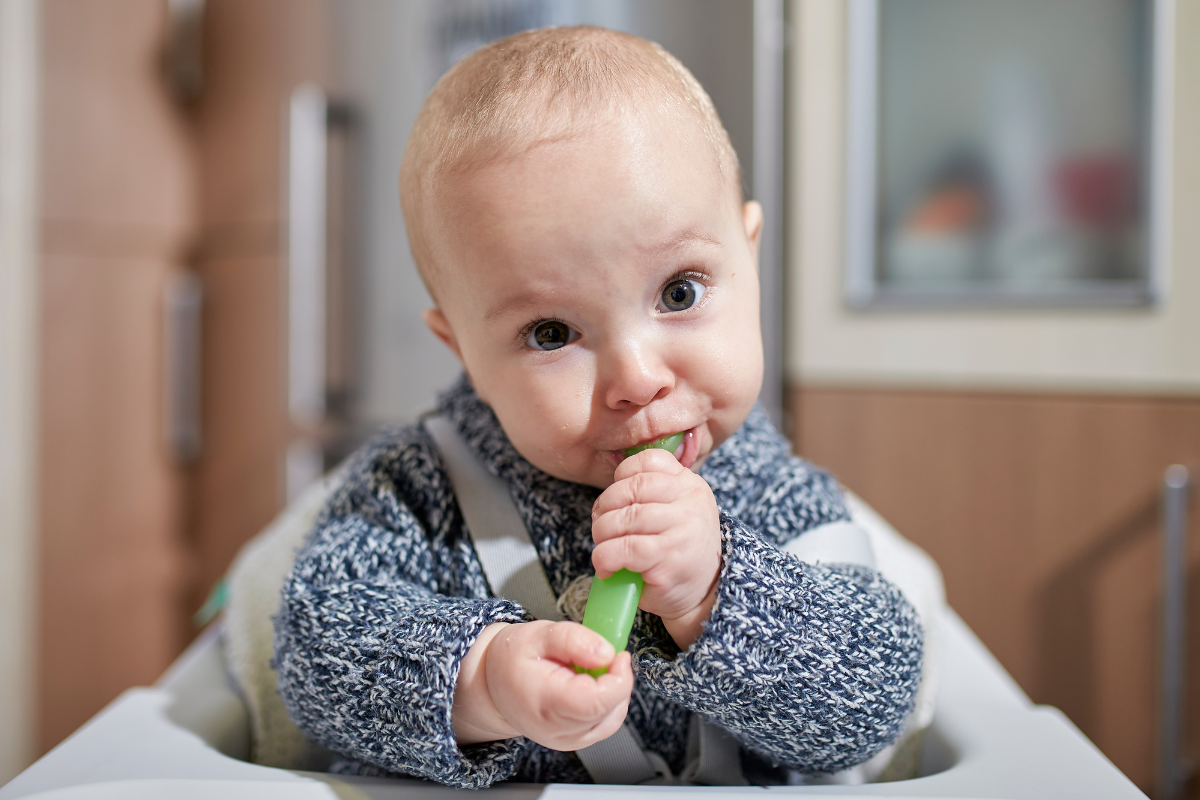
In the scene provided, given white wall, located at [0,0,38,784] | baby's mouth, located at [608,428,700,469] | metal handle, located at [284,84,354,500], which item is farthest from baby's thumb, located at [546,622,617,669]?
white wall, located at [0,0,38,784]

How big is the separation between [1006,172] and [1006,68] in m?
0.12

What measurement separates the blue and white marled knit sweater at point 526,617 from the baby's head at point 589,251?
2.3 inches

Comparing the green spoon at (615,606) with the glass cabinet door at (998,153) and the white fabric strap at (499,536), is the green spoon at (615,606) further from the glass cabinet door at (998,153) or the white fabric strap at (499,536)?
the glass cabinet door at (998,153)

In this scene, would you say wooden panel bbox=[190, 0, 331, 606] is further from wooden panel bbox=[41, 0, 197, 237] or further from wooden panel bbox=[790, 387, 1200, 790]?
wooden panel bbox=[790, 387, 1200, 790]

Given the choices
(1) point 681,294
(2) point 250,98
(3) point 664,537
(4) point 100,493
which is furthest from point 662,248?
(4) point 100,493

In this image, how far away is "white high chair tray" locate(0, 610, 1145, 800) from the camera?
0.37m

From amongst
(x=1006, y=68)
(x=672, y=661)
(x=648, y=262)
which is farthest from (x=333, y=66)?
(x=672, y=661)

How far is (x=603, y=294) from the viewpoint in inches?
15.0

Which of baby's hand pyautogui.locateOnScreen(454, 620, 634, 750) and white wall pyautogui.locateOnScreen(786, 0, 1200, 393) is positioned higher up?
white wall pyautogui.locateOnScreen(786, 0, 1200, 393)

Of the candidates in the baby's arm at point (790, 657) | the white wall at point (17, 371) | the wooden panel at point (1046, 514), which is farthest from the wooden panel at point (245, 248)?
the baby's arm at point (790, 657)

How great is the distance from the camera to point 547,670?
1.05 ft

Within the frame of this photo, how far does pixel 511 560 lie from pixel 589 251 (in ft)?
0.60

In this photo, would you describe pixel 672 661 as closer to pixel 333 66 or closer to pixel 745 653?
pixel 745 653

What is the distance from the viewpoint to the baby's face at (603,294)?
0.38m
